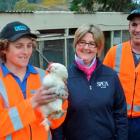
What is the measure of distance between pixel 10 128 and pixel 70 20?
32.9 feet

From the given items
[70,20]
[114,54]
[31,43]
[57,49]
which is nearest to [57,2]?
[70,20]

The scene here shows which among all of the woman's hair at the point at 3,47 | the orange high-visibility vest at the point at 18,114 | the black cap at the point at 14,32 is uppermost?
the black cap at the point at 14,32

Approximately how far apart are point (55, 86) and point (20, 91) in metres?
0.32

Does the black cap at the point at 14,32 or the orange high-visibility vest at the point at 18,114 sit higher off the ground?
the black cap at the point at 14,32

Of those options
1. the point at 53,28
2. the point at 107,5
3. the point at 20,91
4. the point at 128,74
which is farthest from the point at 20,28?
the point at 107,5

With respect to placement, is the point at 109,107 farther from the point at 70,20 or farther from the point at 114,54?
the point at 70,20

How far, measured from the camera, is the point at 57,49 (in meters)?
11.8

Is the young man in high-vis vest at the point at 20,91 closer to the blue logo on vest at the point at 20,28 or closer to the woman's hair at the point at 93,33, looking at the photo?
the blue logo on vest at the point at 20,28

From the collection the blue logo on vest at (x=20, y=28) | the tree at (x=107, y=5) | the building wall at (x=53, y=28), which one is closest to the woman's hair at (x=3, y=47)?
the blue logo on vest at (x=20, y=28)

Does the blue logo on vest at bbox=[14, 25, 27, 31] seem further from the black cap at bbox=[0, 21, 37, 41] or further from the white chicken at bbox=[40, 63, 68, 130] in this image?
the white chicken at bbox=[40, 63, 68, 130]

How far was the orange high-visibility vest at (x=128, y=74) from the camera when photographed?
3.90 metres

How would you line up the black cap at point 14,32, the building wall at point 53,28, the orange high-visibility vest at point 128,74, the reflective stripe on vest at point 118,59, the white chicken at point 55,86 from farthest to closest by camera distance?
the building wall at point 53,28 < the reflective stripe on vest at point 118,59 < the orange high-visibility vest at point 128,74 < the black cap at point 14,32 < the white chicken at point 55,86

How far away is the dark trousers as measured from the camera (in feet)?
12.9

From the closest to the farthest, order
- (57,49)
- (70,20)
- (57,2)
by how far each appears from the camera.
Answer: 1. (57,49)
2. (70,20)
3. (57,2)
